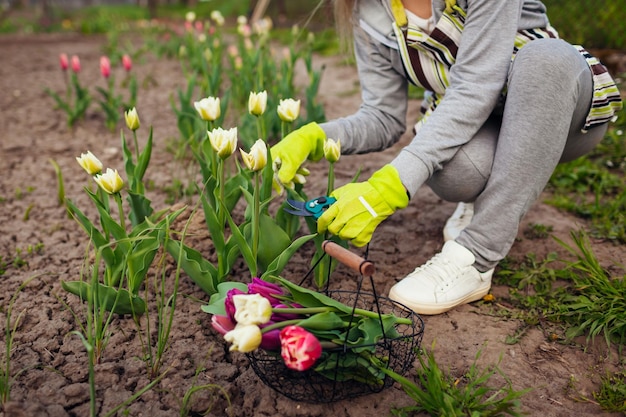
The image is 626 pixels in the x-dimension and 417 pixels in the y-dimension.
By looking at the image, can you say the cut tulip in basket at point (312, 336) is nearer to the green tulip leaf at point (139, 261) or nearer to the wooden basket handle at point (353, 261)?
the wooden basket handle at point (353, 261)

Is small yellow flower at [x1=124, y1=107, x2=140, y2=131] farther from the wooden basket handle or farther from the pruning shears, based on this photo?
the wooden basket handle

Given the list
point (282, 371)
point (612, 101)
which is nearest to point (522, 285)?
point (612, 101)

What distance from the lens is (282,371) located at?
49.9 inches

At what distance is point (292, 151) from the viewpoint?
5.18 ft

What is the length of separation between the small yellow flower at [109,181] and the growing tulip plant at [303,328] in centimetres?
36

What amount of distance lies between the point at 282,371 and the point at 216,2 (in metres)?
13.3

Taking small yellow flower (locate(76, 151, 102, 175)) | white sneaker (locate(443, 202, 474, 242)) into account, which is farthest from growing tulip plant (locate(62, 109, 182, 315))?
white sneaker (locate(443, 202, 474, 242))

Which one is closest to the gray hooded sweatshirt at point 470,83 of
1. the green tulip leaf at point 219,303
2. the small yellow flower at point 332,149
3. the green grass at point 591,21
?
the small yellow flower at point 332,149

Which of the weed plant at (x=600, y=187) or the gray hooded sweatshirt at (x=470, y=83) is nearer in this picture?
the gray hooded sweatshirt at (x=470, y=83)

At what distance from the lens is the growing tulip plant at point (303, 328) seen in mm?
1027

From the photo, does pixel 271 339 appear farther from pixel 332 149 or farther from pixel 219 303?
pixel 332 149

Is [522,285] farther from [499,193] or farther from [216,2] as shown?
[216,2]

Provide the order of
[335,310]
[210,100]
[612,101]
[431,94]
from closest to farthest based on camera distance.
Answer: [335,310] < [210,100] < [612,101] < [431,94]

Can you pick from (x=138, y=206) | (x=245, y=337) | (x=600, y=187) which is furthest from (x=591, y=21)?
(x=245, y=337)
